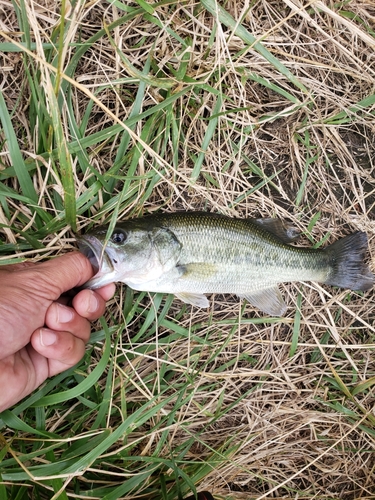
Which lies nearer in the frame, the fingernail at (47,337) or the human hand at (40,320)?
the human hand at (40,320)

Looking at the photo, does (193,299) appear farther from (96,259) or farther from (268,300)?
(96,259)

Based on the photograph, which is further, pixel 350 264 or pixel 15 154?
pixel 350 264

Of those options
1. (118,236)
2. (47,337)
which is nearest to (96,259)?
(118,236)

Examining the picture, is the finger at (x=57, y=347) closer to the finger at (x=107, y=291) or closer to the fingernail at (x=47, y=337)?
the fingernail at (x=47, y=337)

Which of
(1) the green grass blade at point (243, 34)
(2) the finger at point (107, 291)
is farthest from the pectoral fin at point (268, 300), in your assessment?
(1) the green grass blade at point (243, 34)

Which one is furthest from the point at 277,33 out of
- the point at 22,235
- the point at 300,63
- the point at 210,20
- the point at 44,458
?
the point at 44,458

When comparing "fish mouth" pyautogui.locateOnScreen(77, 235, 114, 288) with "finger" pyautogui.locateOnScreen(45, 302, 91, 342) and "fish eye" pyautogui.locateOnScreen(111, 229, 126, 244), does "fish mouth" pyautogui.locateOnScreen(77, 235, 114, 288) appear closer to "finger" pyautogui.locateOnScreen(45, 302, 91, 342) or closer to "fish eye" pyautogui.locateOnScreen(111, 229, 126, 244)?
"fish eye" pyautogui.locateOnScreen(111, 229, 126, 244)
